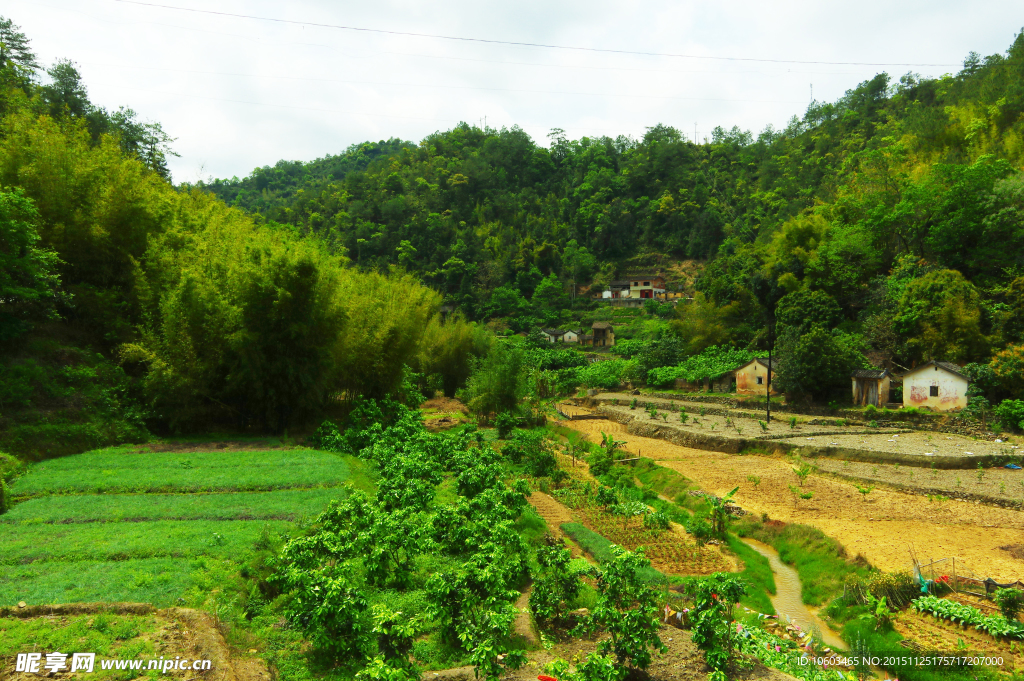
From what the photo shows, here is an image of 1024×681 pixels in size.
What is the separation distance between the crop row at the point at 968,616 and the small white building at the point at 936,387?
19287 millimetres

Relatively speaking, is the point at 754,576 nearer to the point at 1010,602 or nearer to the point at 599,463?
the point at 1010,602

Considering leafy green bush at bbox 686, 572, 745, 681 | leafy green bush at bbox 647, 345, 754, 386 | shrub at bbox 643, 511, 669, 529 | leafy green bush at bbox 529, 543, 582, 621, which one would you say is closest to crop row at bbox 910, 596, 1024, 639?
leafy green bush at bbox 686, 572, 745, 681

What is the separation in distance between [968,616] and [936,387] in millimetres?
20424

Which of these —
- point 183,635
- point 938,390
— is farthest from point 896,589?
point 938,390

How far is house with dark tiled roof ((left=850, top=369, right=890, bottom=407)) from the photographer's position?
2641 centimetres

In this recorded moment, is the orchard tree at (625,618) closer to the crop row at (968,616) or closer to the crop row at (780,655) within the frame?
the crop row at (780,655)

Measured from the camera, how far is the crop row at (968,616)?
25.6ft

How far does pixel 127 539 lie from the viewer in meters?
8.25

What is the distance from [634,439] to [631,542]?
14.2 metres

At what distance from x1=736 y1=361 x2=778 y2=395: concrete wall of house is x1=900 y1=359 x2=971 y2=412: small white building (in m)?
7.44

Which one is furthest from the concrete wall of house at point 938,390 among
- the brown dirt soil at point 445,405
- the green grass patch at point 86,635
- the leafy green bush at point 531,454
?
the green grass patch at point 86,635

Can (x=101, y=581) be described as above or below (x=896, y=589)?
above

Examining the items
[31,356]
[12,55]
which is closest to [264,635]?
[31,356]

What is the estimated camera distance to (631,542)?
1237 cm
